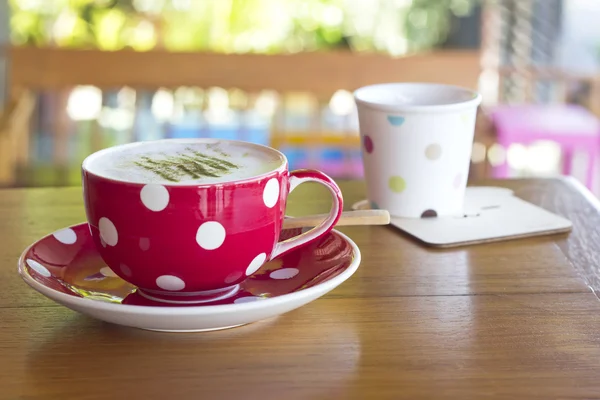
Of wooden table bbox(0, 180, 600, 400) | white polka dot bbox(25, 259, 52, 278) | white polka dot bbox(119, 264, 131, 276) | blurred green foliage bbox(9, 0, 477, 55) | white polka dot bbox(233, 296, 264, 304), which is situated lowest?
blurred green foliage bbox(9, 0, 477, 55)

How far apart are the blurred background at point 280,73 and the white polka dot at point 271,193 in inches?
52.3

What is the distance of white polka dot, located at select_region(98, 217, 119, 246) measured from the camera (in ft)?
1.68

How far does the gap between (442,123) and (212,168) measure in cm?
33

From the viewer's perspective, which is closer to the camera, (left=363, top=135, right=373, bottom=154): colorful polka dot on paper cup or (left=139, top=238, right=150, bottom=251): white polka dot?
(left=139, top=238, right=150, bottom=251): white polka dot

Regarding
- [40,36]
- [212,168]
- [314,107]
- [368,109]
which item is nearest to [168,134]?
[314,107]

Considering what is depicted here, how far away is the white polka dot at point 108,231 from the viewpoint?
51cm

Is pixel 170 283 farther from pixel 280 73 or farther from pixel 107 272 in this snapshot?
pixel 280 73

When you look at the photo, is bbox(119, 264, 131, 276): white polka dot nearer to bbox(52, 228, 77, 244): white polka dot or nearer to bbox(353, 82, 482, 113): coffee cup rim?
bbox(52, 228, 77, 244): white polka dot

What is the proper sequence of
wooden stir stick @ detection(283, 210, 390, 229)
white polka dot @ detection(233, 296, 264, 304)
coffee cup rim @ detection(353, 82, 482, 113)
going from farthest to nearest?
coffee cup rim @ detection(353, 82, 482, 113)
wooden stir stick @ detection(283, 210, 390, 229)
white polka dot @ detection(233, 296, 264, 304)

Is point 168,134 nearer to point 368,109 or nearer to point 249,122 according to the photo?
point 249,122

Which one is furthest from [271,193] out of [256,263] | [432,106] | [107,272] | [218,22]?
[218,22]

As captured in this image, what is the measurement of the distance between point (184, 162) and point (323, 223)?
0.11m

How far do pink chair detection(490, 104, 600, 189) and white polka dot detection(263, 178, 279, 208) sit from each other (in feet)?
6.12

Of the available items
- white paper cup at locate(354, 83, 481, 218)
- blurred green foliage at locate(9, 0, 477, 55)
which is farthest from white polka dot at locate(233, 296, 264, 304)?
blurred green foliage at locate(9, 0, 477, 55)
